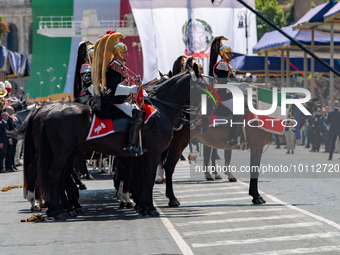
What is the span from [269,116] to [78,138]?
4450mm

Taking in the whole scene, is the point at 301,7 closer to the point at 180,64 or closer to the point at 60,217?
the point at 180,64

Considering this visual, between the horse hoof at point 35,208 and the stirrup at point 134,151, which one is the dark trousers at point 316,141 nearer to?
the stirrup at point 134,151

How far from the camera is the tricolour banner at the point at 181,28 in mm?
46375

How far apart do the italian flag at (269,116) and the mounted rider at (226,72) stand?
0.47 meters

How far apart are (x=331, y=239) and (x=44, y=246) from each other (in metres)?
3.76

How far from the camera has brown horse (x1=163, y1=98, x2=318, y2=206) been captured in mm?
12047

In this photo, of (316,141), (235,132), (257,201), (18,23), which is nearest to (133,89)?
(257,201)

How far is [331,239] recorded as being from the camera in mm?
8148

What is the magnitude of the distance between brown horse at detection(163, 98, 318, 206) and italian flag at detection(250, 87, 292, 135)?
0.50 ft

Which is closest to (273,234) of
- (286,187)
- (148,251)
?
(148,251)

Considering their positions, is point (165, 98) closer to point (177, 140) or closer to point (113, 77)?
point (113, 77)

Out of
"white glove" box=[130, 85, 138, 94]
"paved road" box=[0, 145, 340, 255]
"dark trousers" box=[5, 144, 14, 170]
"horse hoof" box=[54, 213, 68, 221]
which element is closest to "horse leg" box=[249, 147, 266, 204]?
"paved road" box=[0, 145, 340, 255]

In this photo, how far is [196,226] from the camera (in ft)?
30.9

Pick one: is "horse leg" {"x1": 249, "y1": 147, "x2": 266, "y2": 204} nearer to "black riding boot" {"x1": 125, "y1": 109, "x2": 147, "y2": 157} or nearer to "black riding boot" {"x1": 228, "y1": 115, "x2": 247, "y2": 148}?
"black riding boot" {"x1": 228, "y1": 115, "x2": 247, "y2": 148}
